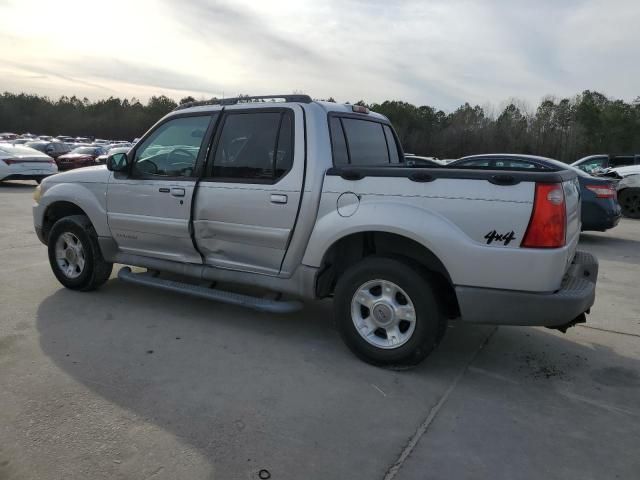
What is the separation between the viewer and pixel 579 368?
3.93m

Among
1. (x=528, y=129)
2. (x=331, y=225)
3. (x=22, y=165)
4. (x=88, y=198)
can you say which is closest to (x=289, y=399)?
(x=331, y=225)

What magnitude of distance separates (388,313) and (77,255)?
3460 mm

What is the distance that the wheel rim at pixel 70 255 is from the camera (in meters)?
5.39

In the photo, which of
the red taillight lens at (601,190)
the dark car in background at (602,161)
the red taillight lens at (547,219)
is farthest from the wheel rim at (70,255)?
the dark car in background at (602,161)

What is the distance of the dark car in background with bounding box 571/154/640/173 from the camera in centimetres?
1622

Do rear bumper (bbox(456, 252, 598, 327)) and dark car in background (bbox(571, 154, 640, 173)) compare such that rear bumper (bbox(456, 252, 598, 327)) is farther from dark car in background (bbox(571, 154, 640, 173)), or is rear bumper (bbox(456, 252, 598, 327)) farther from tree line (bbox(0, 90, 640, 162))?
tree line (bbox(0, 90, 640, 162))

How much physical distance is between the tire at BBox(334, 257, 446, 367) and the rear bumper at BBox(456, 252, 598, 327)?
24 centimetres

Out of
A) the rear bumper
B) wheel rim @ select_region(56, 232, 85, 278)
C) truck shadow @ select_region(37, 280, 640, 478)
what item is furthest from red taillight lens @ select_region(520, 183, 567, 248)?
wheel rim @ select_region(56, 232, 85, 278)

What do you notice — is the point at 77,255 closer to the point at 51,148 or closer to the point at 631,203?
the point at 631,203

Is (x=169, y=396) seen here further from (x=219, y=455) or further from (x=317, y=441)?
(x=317, y=441)

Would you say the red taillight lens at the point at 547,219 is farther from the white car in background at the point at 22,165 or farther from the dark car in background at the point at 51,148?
the dark car in background at the point at 51,148

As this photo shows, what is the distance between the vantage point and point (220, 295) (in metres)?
4.45

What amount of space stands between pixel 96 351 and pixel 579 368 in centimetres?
363

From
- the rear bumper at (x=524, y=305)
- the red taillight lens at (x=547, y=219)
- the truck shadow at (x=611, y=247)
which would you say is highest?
the red taillight lens at (x=547, y=219)
